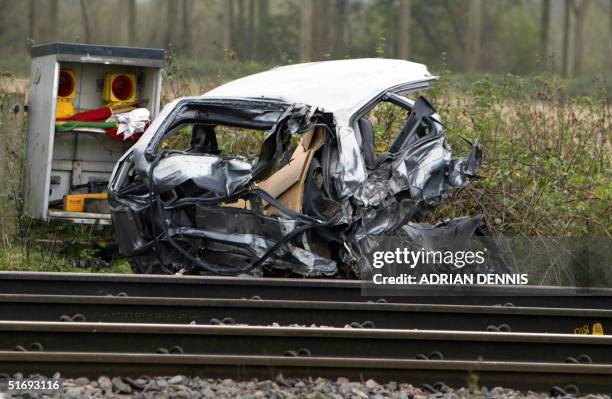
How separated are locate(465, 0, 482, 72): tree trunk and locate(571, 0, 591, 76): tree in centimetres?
337

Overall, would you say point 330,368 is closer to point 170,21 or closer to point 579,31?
point 579,31

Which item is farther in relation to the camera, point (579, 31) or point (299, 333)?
point (579, 31)

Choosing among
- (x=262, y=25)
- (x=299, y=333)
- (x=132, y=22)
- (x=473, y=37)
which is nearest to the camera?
(x=299, y=333)

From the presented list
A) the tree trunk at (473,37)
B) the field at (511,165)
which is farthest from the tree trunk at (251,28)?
the field at (511,165)

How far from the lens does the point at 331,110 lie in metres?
8.88

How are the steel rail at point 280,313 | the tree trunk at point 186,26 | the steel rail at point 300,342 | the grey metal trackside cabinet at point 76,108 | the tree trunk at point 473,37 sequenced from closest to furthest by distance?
the steel rail at point 300,342 → the steel rail at point 280,313 → the grey metal trackside cabinet at point 76,108 → the tree trunk at point 473,37 → the tree trunk at point 186,26

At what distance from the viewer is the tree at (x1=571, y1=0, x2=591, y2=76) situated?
3334 cm

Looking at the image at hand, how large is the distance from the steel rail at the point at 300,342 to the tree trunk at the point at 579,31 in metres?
28.6

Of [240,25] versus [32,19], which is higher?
[240,25]

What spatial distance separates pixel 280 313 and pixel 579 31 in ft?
94.8

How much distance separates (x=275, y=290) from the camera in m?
8.22

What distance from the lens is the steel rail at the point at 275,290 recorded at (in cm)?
811

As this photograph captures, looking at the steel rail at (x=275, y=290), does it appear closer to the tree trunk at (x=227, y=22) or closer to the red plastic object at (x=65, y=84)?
the red plastic object at (x=65, y=84)

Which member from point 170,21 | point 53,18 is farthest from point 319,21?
point 53,18
